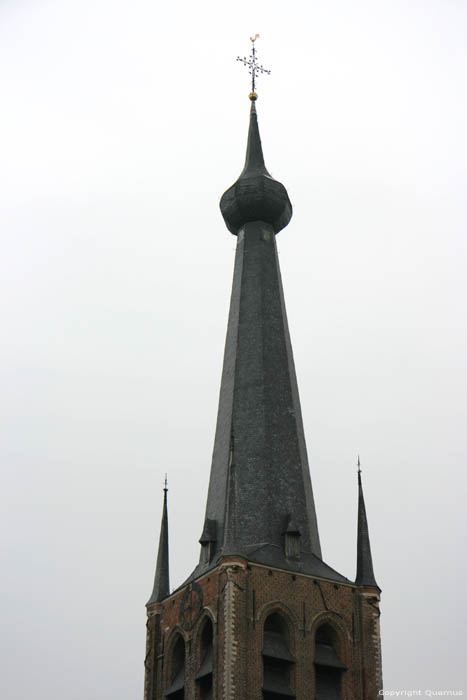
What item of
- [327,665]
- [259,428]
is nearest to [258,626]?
[327,665]

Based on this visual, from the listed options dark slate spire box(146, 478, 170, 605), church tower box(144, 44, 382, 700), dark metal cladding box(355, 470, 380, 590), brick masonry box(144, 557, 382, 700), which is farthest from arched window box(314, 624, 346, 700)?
dark slate spire box(146, 478, 170, 605)

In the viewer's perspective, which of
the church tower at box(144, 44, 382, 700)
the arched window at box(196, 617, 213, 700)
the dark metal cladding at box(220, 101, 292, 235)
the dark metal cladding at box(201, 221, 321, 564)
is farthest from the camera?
the dark metal cladding at box(220, 101, 292, 235)

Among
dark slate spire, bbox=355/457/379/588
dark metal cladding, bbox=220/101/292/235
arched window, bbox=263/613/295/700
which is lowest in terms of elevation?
arched window, bbox=263/613/295/700

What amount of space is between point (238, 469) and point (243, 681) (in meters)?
8.84

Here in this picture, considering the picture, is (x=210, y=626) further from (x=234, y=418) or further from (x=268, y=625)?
(x=234, y=418)

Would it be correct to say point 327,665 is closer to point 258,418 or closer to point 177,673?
point 177,673

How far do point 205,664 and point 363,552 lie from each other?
7704mm

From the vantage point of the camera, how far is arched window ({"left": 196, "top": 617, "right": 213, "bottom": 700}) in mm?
45750

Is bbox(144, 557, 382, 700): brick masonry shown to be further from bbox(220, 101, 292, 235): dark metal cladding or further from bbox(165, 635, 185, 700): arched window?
bbox(220, 101, 292, 235): dark metal cladding

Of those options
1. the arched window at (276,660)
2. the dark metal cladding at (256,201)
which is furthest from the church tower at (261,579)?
the dark metal cladding at (256,201)

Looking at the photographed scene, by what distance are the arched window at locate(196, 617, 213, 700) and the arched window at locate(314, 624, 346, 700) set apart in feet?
12.4

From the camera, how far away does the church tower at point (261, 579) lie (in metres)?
45.4

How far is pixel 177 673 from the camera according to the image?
48219mm

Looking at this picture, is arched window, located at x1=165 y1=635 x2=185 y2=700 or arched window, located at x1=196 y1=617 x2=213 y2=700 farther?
arched window, located at x1=165 y1=635 x2=185 y2=700
